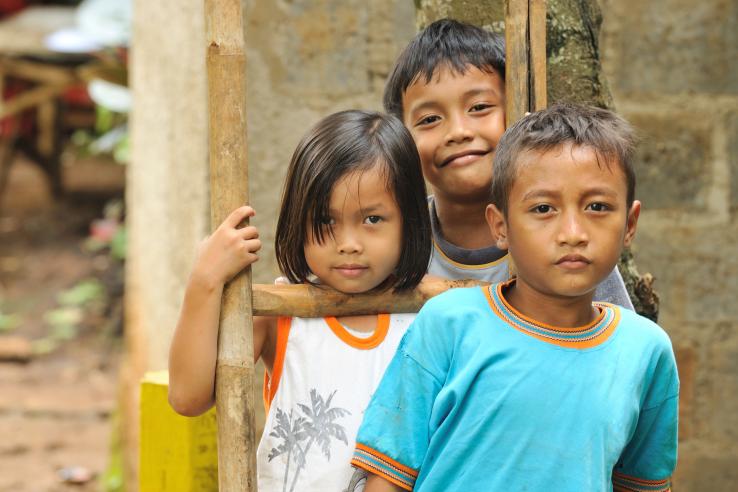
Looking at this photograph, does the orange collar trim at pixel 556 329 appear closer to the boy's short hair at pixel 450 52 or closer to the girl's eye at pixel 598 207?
the girl's eye at pixel 598 207

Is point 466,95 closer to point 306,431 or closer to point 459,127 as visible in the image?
point 459,127

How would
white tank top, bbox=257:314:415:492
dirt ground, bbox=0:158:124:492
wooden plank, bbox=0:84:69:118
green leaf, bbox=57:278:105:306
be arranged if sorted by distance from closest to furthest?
1. white tank top, bbox=257:314:415:492
2. dirt ground, bbox=0:158:124:492
3. wooden plank, bbox=0:84:69:118
4. green leaf, bbox=57:278:105:306

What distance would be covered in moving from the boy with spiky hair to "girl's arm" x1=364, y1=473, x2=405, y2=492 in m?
0.54

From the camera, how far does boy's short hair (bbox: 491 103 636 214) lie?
1813 mm

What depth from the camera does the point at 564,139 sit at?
1.82 metres

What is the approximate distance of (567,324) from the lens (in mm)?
1856

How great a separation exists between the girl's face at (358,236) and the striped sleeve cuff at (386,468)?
34cm

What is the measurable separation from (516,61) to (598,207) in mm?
455

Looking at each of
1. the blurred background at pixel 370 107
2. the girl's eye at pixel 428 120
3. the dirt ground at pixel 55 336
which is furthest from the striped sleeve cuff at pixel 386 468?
the dirt ground at pixel 55 336

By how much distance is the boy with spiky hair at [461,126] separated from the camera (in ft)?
7.26

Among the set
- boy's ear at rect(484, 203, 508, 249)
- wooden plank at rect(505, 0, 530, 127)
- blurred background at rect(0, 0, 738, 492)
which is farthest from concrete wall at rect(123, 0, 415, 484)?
boy's ear at rect(484, 203, 508, 249)

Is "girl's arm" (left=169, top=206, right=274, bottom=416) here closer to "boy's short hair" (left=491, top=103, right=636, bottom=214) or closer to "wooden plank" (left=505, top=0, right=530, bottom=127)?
"boy's short hair" (left=491, top=103, right=636, bottom=214)

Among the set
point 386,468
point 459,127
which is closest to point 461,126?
point 459,127

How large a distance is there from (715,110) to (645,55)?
0.27 metres
